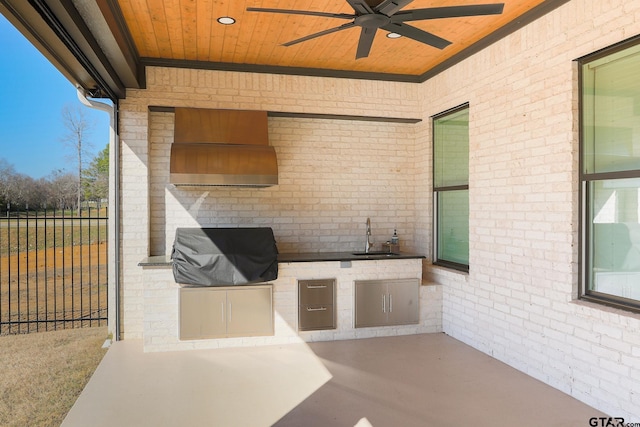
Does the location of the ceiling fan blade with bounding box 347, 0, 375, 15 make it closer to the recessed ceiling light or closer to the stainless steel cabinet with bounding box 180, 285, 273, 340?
the recessed ceiling light

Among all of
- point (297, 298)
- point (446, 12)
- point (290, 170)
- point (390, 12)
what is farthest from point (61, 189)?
point (446, 12)

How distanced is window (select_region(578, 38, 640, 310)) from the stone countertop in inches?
87.2

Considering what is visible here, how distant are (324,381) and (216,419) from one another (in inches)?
42.5

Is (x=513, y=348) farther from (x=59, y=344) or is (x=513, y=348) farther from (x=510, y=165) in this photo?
(x=59, y=344)

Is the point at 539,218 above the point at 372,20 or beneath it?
beneath

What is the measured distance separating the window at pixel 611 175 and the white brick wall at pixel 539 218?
0.09 m

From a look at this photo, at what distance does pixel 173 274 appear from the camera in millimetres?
4816

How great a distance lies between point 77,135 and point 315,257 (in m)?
3.04

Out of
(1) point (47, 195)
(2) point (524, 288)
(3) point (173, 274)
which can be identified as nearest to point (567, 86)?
(2) point (524, 288)

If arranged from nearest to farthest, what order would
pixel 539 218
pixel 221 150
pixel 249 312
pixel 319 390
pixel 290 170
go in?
pixel 319 390 → pixel 539 218 → pixel 249 312 → pixel 221 150 → pixel 290 170

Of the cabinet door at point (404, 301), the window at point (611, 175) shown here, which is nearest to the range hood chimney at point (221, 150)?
the cabinet door at point (404, 301)

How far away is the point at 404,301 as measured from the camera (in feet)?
17.7

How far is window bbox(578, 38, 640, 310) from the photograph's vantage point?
3248 mm

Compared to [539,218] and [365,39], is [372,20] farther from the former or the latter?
[539,218]
